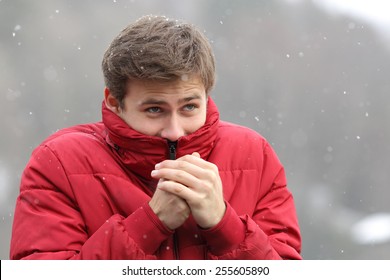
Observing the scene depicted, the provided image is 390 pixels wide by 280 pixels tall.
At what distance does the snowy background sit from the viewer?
16688 millimetres

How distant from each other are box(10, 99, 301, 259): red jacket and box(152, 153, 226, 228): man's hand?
0.28ft

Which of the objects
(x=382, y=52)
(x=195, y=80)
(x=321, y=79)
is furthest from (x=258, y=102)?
(x=195, y=80)

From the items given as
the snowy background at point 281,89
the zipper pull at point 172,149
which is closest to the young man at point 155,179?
the zipper pull at point 172,149

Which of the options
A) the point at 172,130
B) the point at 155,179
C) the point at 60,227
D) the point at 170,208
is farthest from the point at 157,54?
the point at 60,227

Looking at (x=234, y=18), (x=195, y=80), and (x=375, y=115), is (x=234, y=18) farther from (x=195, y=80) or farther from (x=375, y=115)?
(x=195, y=80)

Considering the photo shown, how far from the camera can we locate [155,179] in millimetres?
3100

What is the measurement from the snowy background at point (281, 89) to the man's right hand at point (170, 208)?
12.0m

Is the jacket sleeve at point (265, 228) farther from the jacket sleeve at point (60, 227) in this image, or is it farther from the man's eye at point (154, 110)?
the man's eye at point (154, 110)

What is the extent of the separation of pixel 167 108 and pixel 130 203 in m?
0.38

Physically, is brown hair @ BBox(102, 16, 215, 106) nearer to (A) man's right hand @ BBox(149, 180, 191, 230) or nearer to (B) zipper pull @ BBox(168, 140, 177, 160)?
(B) zipper pull @ BBox(168, 140, 177, 160)

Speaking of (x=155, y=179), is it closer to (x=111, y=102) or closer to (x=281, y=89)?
(x=111, y=102)

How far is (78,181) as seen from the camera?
301 cm

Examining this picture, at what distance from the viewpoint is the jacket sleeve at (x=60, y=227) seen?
283cm
